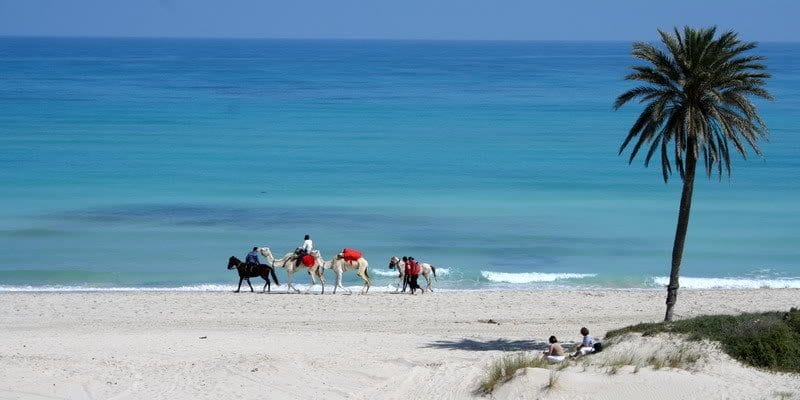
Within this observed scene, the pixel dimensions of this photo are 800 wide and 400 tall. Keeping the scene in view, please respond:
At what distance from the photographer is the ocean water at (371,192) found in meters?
34.7

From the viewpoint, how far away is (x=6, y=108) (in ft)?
283

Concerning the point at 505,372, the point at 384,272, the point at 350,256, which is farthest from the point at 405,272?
the point at 505,372

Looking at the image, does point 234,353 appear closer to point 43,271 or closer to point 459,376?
point 459,376

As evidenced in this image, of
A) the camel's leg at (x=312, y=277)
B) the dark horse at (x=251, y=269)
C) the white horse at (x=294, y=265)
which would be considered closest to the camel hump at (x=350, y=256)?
the white horse at (x=294, y=265)

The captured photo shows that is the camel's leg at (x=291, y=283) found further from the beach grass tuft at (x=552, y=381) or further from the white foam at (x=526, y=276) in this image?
the beach grass tuft at (x=552, y=381)

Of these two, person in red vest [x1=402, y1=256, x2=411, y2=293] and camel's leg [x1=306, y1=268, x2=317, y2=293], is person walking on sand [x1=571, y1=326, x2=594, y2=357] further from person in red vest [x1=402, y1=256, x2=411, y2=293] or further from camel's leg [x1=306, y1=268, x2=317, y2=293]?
camel's leg [x1=306, y1=268, x2=317, y2=293]

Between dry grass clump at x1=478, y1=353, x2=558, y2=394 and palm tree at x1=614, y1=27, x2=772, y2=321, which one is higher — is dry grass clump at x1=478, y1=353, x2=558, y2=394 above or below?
below

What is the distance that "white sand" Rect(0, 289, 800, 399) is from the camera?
54.0 ft

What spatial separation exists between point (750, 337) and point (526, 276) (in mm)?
15752

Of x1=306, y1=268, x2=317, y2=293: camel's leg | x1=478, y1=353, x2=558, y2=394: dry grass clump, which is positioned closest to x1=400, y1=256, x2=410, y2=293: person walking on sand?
x1=306, y1=268, x2=317, y2=293: camel's leg

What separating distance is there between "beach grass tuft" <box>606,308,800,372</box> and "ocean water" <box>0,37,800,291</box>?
1344 cm

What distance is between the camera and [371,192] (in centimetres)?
5066

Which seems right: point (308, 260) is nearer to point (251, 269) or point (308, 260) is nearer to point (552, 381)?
point (251, 269)

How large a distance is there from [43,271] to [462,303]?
1482 centimetres
